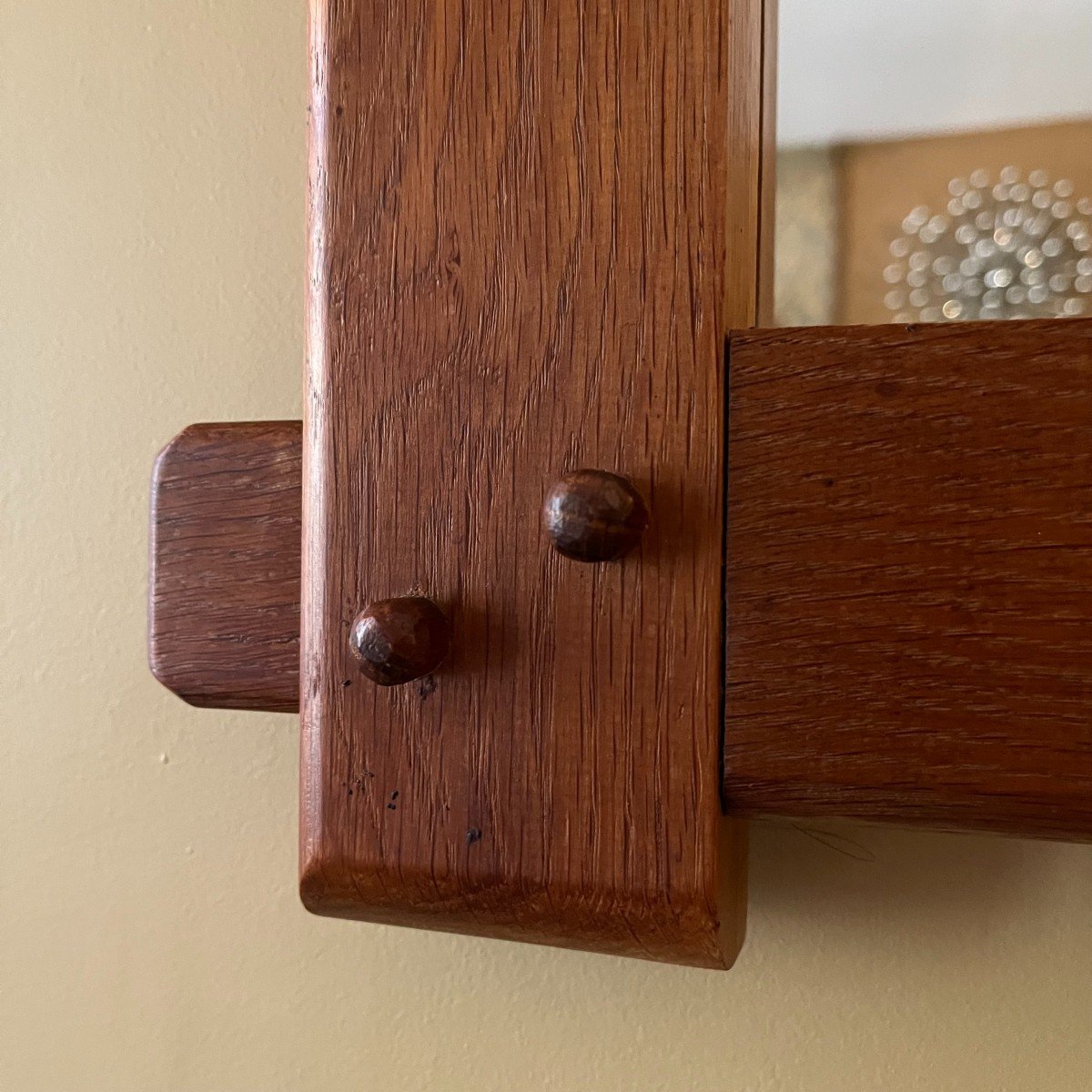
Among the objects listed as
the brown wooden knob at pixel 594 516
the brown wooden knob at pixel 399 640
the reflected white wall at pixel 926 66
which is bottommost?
the brown wooden knob at pixel 399 640

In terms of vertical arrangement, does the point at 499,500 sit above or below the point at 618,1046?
above

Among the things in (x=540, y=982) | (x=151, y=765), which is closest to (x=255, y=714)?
(x=151, y=765)

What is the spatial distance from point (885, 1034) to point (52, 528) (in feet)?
1.39

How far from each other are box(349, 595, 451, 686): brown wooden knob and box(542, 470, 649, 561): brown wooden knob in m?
0.04

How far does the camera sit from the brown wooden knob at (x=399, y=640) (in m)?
0.29

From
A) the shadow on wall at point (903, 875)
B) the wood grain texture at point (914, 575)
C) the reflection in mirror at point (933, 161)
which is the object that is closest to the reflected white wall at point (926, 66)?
the reflection in mirror at point (933, 161)

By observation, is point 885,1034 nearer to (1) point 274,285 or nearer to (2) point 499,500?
(2) point 499,500

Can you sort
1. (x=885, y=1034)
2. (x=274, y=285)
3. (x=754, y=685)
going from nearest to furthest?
1. (x=754, y=685)
2. (x=885, y=1034)
3. (x=274, y=285)

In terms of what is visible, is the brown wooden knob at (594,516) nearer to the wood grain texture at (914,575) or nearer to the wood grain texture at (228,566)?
the wood grain texture at (914,575)

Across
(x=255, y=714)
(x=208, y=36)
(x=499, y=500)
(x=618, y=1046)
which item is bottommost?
(x=618, y=1046)

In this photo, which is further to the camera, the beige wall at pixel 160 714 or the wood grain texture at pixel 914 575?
the beige wall at pixel 160 714

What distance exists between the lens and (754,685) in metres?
0.29

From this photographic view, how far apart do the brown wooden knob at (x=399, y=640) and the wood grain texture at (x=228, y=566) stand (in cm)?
9

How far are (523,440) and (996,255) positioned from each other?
0.18 m
